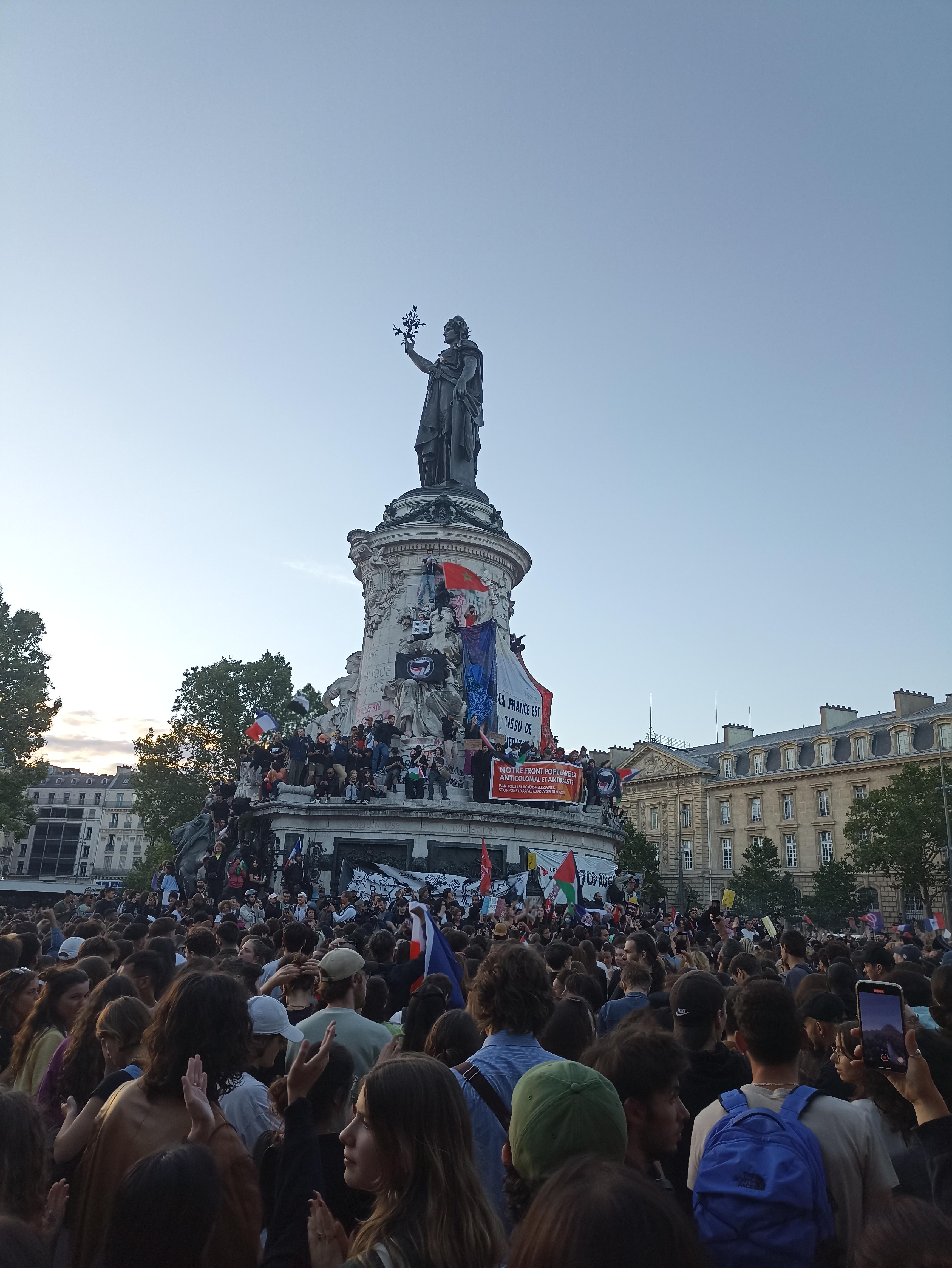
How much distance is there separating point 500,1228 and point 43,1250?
122 cm

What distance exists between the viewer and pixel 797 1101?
133 inches

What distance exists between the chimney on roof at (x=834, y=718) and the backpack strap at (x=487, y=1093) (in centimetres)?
6850

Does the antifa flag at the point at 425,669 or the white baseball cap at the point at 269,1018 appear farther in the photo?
the antifa flag at the point at 425,669

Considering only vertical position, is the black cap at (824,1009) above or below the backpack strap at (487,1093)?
above

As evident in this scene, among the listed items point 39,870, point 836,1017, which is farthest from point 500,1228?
point 39,870

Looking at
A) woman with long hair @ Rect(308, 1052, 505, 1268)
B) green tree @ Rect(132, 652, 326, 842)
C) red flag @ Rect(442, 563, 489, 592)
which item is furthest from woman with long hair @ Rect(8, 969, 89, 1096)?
green tree @ Rect(132, 652, 326, 842)

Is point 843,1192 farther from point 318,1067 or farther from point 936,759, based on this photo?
point 936,759

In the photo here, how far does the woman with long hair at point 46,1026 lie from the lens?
5121mm

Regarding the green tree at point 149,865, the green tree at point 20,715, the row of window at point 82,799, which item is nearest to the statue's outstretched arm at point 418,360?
the green tree at point 20,715

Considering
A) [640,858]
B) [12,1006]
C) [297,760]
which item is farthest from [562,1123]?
[640,858]

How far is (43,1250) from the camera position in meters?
2.02

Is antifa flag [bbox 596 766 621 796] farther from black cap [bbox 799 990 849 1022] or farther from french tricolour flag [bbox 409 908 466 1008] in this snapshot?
black cap [bbox 799 990 849 1022]

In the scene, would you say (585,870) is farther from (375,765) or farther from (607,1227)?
(607,1227)

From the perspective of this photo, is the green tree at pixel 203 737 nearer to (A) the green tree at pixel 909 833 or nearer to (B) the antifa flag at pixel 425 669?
(B) the antifa flag at pixel 425 669
